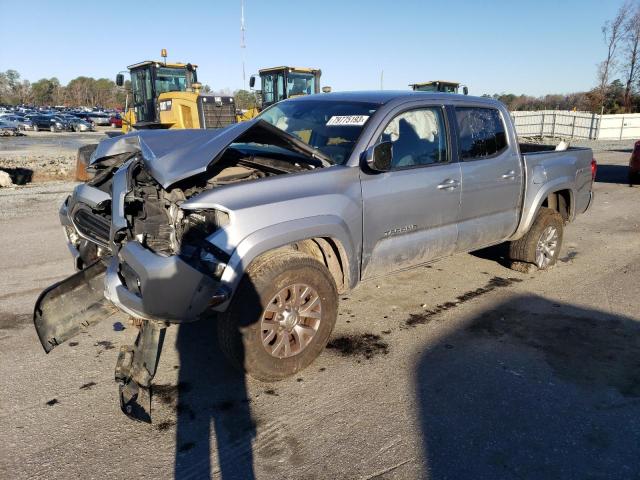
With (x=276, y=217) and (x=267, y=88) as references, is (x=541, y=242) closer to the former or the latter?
(x=276, y=217)

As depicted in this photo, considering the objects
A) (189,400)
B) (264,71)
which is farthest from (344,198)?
(264,71)

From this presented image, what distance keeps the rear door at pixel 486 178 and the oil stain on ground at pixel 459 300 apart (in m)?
0.51

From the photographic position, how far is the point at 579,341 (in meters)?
4.07

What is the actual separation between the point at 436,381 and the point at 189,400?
64.9 inches

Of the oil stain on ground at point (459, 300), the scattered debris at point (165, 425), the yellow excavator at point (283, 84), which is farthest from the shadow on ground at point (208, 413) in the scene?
the yellow excavator at point (283, 84)

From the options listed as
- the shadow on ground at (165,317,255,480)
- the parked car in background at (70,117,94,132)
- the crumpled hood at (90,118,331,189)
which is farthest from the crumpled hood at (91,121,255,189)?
the parked car in background at (70,117,94,132)

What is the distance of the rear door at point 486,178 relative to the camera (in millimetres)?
4582

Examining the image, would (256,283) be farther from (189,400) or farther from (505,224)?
(505,224)

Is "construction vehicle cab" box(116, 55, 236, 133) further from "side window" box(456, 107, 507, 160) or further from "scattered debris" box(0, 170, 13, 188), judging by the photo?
"side window" box(456, 107, 507, 160)

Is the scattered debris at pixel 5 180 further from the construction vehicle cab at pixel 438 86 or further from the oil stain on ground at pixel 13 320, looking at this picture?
the construction vehicle cab at pixel 438 86

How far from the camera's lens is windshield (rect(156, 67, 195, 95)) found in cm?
1598

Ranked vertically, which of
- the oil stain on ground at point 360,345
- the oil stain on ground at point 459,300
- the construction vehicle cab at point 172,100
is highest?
the construction vehicle cab at point 172,100

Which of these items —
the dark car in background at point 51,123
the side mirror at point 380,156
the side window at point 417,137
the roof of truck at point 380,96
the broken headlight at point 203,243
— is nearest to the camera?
the broken headlight at point 203,243

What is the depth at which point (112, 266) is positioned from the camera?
3.25 metres
